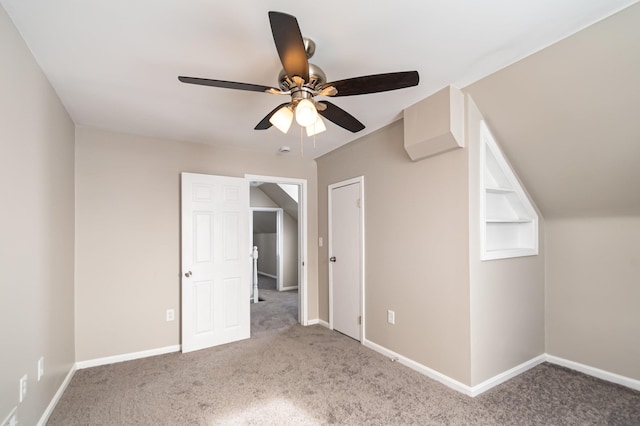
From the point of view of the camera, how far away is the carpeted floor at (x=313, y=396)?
204cm

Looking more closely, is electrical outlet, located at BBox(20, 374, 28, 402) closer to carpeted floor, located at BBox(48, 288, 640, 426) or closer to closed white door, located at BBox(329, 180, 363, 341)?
carpeted floor, located at BBox(48, 288, 640, 426)

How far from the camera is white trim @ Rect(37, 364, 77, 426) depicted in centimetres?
200

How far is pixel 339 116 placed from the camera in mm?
1936

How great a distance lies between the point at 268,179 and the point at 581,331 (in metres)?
3.62

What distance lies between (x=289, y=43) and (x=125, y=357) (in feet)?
11.0

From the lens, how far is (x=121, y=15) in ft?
4.91

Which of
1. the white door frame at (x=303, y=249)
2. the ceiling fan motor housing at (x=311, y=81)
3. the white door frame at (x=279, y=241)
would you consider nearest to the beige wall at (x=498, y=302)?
the ceiling fan motor housing at (x=311, y=81)

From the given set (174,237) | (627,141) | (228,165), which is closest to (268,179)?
(228,165)

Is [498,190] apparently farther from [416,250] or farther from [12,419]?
[12,419]

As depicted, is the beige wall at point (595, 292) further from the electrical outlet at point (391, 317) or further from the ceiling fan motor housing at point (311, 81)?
the ceiling fan motor housing at point (311, 81)

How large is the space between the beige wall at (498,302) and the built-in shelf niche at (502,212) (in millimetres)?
63

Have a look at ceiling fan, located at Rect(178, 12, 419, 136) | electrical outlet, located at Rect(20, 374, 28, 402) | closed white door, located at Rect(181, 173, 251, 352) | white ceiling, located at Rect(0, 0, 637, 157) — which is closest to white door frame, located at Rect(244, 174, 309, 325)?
closed white door, located at Rect(181, 173, 251, 352)

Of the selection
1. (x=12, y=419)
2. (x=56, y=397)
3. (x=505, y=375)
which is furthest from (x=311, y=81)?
(x=56, y=397)

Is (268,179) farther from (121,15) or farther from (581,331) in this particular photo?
(581,331)
